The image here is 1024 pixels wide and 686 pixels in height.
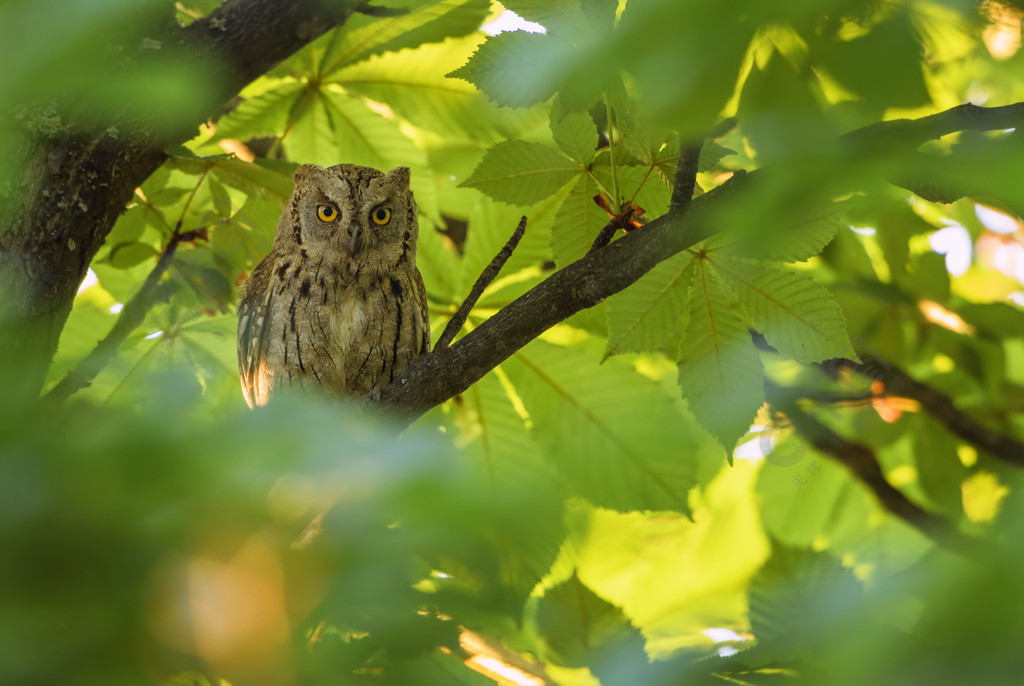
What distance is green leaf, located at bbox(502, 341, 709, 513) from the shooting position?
Answer: 1.97 metres

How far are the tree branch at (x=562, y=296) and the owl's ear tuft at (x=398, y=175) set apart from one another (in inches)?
36.2

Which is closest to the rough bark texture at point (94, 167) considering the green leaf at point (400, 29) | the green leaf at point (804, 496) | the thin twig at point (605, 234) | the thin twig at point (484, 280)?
the green leaf at point (400, 29)

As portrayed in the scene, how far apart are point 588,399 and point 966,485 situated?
1585mm

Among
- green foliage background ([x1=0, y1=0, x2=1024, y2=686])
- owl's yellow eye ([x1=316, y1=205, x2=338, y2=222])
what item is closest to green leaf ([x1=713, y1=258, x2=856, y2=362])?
green foliage background ([x1=0, y1=0, x2=1024, y2=686])

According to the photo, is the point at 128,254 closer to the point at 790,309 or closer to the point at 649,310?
→ the point at 649,310

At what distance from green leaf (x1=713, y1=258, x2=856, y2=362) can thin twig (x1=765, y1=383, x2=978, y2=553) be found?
1.05m

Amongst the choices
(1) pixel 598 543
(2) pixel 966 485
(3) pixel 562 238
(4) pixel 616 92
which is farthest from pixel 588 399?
(2) pixel 966 485

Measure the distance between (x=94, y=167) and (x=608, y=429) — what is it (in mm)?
1394

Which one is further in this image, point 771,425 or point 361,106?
point 771,425

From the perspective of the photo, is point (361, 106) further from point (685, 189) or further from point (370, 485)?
point (370, 485)

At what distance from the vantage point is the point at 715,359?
1.63 meters

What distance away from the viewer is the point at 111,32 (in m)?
0.44

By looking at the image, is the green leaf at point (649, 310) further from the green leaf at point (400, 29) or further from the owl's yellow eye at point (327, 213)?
the owl's yellow eye at point (327, 213)

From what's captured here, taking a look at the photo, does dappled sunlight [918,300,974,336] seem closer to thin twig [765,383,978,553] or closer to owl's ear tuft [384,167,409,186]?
thin twig [765,383,978,553]
